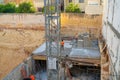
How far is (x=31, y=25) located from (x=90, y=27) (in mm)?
6328

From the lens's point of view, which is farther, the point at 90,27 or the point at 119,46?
the point at 90,27

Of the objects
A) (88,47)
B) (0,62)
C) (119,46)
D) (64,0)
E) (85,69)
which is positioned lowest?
(0,62)

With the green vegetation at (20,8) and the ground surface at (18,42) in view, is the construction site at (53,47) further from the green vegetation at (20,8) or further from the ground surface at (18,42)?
the green vegetation at (20,8)

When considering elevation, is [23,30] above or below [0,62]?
above

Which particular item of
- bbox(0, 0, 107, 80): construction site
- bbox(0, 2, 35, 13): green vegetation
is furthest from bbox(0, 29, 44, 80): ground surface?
bbox(0, 2, 35, 13): green vegetation

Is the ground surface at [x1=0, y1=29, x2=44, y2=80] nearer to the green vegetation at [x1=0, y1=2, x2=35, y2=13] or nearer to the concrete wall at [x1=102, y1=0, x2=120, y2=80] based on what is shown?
the green vegetation at [x1=0, y1=2, x2=35, y2=13]

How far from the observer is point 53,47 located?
11.2m

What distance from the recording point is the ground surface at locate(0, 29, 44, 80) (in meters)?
22.0

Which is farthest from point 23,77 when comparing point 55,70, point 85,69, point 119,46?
point 119,46

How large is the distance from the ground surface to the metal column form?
10.8 metres

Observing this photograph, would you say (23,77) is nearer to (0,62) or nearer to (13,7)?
(0,62)

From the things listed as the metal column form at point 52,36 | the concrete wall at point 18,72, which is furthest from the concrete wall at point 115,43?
the concrete wall at point 18,72

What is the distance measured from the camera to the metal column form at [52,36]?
10.6 m

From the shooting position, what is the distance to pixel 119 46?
6773mm
